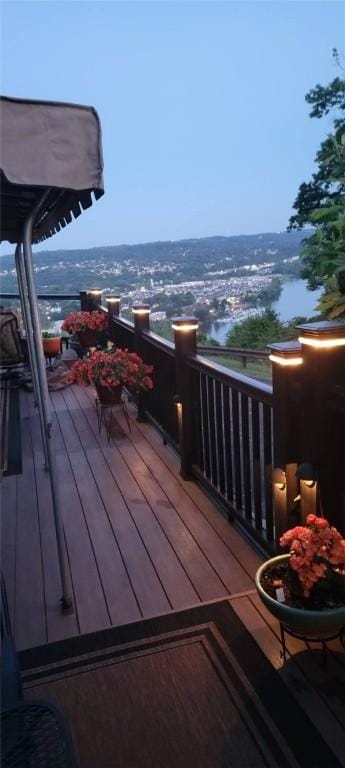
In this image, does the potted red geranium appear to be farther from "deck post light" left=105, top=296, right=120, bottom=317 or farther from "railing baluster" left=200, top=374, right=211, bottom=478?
"railing baluster" left=200, top=374, right=211, bottom=478

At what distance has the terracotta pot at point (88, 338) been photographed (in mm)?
6945

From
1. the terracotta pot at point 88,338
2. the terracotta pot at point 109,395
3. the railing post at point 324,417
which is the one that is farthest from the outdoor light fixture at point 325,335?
the terracotta pot at point 88,338

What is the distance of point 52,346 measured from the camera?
769cm

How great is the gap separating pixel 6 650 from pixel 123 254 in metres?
11.1

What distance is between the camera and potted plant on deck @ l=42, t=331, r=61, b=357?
25.0ft

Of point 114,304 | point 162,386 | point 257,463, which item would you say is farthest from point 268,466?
point 114,304

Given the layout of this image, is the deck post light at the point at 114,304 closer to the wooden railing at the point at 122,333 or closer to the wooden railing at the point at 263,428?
the wooden railing at the point at 122,333

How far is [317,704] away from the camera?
1.71 m

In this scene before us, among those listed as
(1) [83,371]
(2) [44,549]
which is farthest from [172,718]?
(1) [83,371]

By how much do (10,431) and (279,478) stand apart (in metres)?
3.43

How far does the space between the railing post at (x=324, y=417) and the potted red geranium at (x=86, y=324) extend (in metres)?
5.00

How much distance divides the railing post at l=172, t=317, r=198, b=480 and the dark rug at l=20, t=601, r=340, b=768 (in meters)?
1.46

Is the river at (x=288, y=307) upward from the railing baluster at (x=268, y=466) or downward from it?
upward

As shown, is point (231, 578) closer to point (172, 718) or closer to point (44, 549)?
point (172, 718)
